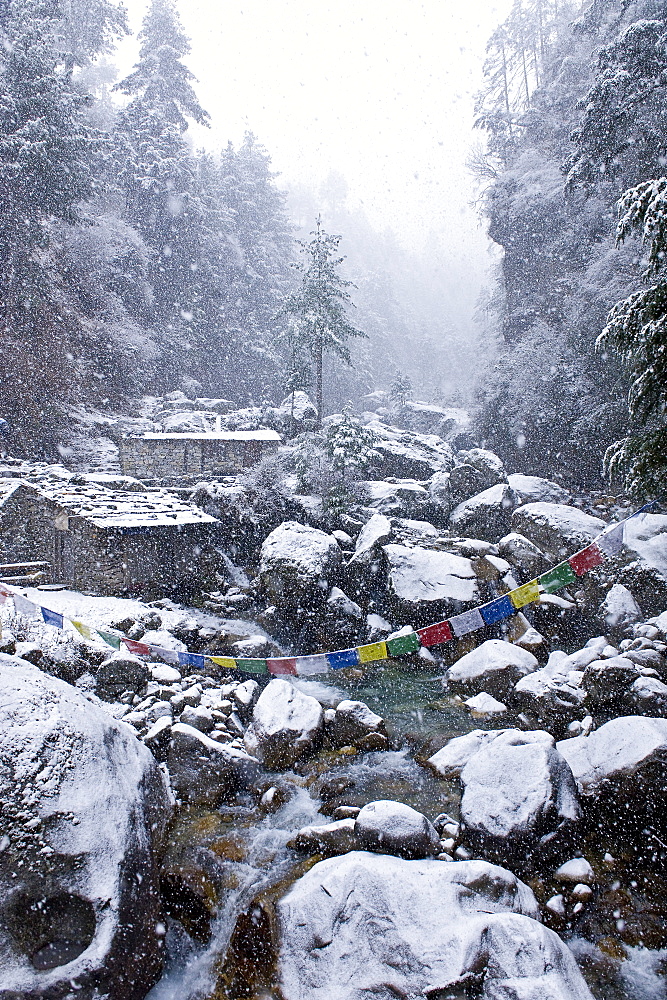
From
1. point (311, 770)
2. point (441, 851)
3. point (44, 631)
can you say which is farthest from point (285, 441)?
point (441, 851)

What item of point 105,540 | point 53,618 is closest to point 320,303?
point 105,540

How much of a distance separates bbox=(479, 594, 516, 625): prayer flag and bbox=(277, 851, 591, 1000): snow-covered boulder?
3.46 meters

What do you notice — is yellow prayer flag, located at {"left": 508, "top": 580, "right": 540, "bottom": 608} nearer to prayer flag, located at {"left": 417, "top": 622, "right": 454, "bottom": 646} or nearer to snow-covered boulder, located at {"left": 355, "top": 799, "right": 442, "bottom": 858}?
prayer flag, located at {"left": 417, "top": 622, "right": 454, "bottom": 646}

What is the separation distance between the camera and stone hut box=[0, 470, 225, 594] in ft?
38.7

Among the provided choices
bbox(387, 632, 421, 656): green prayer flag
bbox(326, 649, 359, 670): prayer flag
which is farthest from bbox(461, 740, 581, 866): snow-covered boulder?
bbox(326, 649, 359, 670): prayer flag

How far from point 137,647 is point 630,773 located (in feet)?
22.7

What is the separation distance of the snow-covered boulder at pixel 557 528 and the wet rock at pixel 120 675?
10.1 metres

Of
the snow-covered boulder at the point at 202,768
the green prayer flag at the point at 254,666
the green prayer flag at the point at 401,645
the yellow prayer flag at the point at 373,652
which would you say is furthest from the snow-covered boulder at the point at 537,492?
the snow-covered boulder at the point at 202,768

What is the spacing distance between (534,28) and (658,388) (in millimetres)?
42693

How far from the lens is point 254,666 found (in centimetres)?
746

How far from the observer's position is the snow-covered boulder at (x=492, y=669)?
889 cm

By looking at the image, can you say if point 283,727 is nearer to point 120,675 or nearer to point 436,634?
point 436,634

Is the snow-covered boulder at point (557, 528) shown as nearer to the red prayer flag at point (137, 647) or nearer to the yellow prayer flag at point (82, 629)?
the red prayer flag at point (137, 647)

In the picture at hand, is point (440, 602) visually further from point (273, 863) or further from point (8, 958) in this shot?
point (8, 958)
